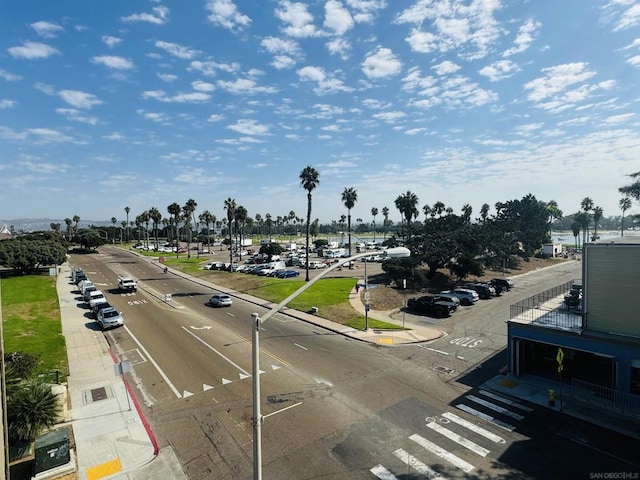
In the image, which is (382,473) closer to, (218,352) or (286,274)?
(218,352)

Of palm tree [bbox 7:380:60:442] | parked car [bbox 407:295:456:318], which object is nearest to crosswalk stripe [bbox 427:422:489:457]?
palm tree [bbox 7:380:60:442]

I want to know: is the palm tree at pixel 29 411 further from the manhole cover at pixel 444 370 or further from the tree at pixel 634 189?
the tree at pixel 634 189

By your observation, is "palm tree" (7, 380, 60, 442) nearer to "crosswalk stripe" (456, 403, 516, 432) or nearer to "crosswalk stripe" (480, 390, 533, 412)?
"crosswalk stripe" (456, 403, 516, 432)

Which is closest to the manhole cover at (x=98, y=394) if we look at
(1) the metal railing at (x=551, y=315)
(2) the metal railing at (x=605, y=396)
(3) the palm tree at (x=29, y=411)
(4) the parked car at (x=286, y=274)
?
(3) the palm tree at (x=29, y=411)

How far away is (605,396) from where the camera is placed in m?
17.6

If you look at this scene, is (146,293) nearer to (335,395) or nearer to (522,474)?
(335,395)

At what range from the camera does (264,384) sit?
63.9ft

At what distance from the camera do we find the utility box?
12.0m

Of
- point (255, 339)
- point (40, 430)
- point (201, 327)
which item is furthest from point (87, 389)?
point (255, 339)

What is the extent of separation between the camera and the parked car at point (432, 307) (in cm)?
3456

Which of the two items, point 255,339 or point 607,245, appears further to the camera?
point 607,245

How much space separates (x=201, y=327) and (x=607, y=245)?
29.3 metres

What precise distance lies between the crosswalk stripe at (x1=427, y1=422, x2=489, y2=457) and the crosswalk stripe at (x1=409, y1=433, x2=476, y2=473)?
0.88 metres

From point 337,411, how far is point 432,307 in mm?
21481
